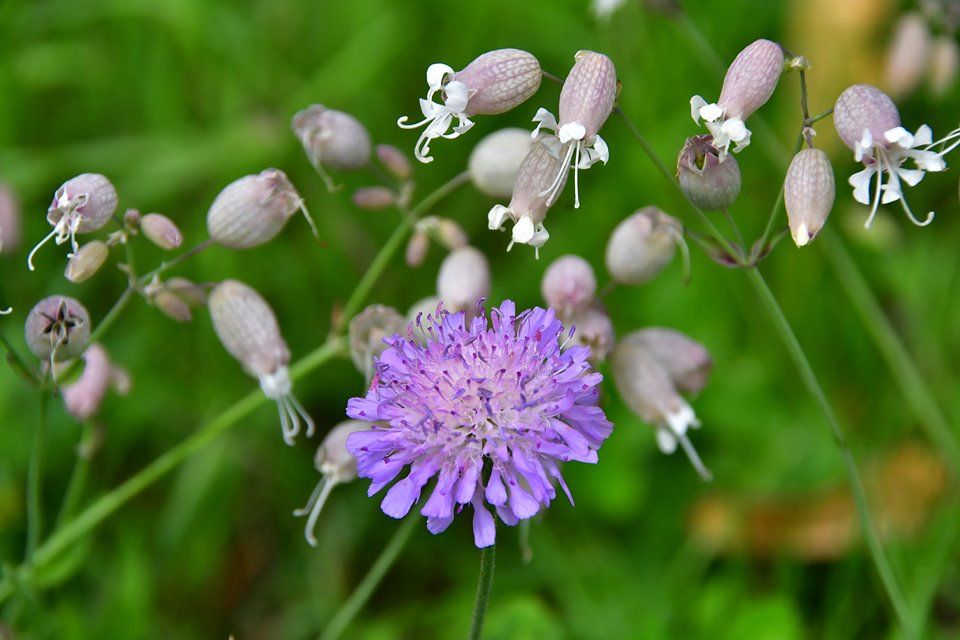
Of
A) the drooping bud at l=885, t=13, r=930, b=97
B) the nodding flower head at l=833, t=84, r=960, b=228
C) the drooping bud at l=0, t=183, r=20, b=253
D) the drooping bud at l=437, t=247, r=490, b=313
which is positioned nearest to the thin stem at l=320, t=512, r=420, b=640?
the drooping bud at l=437, t=247, r=490, b=313

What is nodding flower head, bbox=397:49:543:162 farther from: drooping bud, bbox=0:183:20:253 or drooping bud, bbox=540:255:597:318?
drooping bud, bbox=0:183:20:253

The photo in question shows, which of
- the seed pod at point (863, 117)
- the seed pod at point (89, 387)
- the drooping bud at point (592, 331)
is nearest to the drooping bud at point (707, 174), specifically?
the seed pod at point (863, 117)

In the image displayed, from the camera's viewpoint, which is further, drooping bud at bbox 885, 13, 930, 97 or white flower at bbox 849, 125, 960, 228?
drooping bud at bbox 885, 13, 930, 97

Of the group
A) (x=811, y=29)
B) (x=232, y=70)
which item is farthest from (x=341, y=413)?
(x=811, y=29)

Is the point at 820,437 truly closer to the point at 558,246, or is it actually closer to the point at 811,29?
the point at 558,246

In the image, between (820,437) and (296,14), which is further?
(296,14)

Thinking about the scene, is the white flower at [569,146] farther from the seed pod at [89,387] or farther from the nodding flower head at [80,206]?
the seed pod at [89,387]
